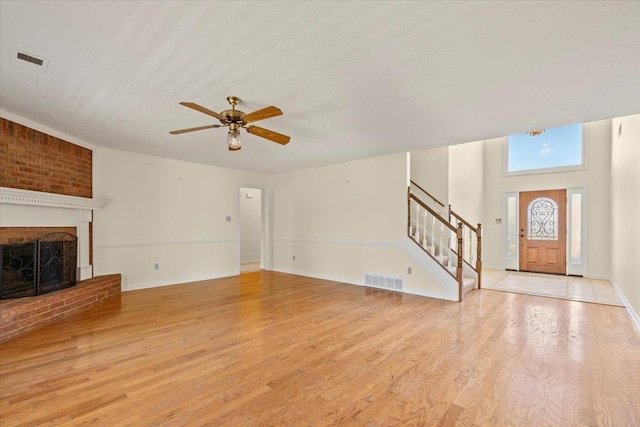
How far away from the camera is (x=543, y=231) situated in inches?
275

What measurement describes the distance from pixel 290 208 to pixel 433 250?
344 cm

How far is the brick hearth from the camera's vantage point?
3037mm

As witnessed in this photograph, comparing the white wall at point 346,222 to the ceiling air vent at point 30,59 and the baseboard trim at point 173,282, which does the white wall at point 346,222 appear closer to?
the baseboard trim at point 173,282

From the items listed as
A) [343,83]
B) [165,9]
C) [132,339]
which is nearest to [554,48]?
[343,83]

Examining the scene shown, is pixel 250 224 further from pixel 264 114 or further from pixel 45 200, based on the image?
pixel 264 114

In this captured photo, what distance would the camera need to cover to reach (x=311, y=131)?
3.96 metres

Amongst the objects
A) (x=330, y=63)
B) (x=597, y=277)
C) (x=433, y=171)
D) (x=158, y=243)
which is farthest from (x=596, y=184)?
(x=158, y=243)

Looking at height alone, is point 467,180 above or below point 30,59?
below

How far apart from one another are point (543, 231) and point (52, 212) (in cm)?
960

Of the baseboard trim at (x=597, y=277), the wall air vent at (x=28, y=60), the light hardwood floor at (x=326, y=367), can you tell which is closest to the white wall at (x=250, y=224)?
the light hardwood floor at (x=326, y=367)

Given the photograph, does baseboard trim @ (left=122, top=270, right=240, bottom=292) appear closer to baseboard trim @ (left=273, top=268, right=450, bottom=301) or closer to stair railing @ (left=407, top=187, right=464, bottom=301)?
baseboard trim @ (left=273, top=268, right=450, bottom=301)

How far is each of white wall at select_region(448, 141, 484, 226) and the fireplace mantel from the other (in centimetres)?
681

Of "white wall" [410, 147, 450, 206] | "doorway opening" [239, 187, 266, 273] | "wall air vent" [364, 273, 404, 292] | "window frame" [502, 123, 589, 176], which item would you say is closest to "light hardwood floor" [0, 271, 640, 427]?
"wall air vent" [364, 273, 404, 292]

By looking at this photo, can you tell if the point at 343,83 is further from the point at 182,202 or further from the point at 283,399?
the point at 182,202
